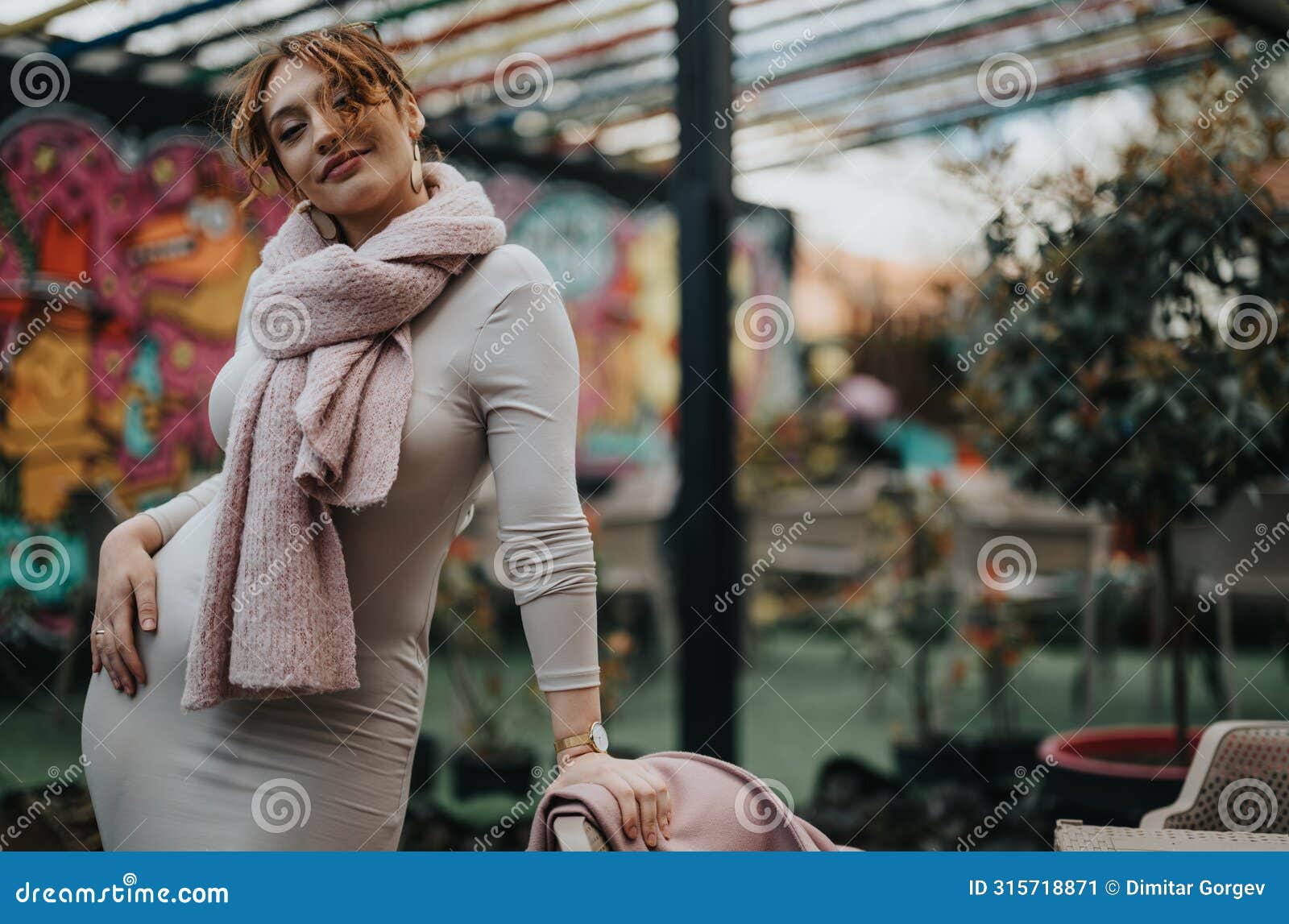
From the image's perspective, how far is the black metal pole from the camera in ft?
10.8

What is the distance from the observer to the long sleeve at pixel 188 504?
155 centimetres

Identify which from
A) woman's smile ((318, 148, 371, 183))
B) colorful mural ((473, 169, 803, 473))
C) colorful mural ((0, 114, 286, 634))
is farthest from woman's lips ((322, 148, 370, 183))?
colorful mural ((473, 169, 803, 473))

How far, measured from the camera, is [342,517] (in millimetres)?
1400

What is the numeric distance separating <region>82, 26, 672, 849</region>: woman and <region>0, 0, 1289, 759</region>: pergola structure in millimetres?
1803

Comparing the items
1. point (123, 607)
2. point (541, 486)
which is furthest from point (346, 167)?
point (123, 607)

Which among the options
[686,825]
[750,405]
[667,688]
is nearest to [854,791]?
[667,688]

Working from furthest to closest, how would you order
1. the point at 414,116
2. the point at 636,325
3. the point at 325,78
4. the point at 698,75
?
the point at 636,325
the point at 698,75
the point at 414,116
the point at 325,78

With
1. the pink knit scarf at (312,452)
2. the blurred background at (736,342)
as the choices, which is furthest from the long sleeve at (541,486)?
the blurred background at (736,342)

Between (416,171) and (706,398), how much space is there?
1968 millimetres

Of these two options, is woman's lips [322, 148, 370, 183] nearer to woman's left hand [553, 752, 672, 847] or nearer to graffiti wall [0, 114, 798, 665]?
woman's left hand [553, 752, 672, 847]

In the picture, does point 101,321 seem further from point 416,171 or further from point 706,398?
point 416,171

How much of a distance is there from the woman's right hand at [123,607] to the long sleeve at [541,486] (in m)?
0.46

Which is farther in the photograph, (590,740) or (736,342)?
(736,342)

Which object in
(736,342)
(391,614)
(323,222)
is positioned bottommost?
(391,614)
